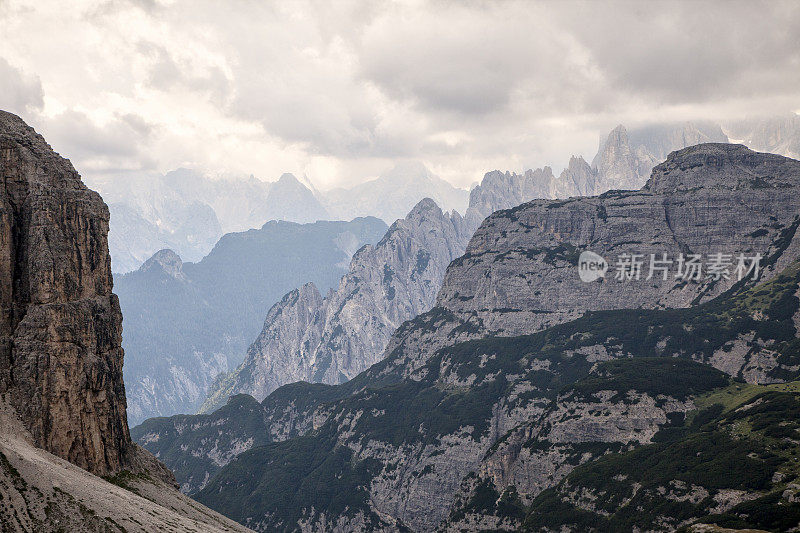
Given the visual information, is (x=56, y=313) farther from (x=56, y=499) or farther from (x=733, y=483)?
(x=733, y=483)

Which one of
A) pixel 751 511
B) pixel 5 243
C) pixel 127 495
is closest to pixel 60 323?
pixel 5 243

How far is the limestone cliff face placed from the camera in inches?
4604

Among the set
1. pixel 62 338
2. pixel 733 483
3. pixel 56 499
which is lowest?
pixel 733 483

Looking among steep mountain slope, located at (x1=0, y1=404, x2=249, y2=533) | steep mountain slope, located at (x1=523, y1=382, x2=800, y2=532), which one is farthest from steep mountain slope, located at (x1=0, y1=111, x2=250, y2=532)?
steep mountain slope, located at (x1=523, y1=382, x2=800, y2=532)

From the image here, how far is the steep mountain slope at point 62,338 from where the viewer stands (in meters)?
114

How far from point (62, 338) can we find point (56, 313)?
5143mm

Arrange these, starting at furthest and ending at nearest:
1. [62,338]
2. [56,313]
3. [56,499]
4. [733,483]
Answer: [733,483] → [62,338] → [56,313] → [56,499]

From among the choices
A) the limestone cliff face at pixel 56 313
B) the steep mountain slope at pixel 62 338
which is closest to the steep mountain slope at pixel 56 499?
the steep mountain slope at pixel 62 338

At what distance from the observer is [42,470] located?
3684 inches

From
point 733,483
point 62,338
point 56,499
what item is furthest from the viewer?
point 733,483

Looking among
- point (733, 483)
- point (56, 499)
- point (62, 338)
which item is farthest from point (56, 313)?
point (733, 483)

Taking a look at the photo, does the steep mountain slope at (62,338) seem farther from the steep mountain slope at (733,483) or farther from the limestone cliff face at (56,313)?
the steep mountain slope at (733,483)

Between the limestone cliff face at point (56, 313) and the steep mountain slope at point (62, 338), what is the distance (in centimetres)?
20

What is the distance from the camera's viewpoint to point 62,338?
122 meters
